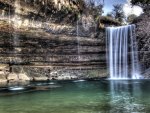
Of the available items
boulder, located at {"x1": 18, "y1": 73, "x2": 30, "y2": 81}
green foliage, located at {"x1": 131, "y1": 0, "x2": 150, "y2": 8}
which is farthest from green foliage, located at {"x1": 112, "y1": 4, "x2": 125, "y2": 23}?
boulder, located at {"x1": 18, "y1": 73, "x2": 30, "y2": 81}

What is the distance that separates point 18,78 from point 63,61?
16.3 ft

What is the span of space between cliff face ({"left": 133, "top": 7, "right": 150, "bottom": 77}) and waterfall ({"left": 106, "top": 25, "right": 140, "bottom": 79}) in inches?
27.6

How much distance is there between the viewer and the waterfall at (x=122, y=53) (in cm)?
3128

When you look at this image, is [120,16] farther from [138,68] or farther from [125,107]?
[125,107]

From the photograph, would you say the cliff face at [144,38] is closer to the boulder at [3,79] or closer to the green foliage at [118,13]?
the boulder at [3,79]

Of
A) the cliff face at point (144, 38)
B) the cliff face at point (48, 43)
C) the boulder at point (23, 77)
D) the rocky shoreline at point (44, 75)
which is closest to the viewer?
the rocky shoreline at point (44, 75)

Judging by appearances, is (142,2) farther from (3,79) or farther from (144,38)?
(3,79)

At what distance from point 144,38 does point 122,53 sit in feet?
12.2

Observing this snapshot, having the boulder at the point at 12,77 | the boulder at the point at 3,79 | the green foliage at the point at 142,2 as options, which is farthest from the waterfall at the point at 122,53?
the boulder at the point at 3,79

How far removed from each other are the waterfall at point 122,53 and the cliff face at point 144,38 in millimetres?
702

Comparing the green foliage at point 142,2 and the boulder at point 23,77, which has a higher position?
the green foliage at point 142,2

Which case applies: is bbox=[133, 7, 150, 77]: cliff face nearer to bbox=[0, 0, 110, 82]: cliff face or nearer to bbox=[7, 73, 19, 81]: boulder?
bbox=[0, 0, 110, 82]: cliff face

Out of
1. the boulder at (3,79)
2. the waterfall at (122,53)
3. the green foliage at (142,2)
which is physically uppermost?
the green foliage at (142,2)

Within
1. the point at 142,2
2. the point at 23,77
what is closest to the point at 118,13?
the point at 142,2
